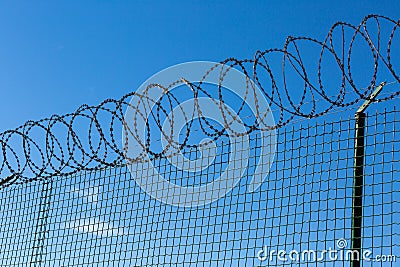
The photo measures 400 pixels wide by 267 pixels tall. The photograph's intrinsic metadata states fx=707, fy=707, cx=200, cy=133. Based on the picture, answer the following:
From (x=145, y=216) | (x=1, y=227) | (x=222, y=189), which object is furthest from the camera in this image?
(x=1, y=227)

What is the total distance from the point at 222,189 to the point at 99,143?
1.70 metres

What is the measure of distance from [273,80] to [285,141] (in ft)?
2.35

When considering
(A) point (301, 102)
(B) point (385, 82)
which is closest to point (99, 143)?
(A) point (301, 102)

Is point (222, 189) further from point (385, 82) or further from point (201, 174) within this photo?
point (385, 82)

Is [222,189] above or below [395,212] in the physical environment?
above

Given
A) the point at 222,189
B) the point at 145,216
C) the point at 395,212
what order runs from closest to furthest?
the point at 395,212
the point at 222,189
the point at 145,216

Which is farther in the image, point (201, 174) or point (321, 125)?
point (201, 174)

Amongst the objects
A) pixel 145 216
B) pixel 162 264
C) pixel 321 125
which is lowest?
pixel 162 264

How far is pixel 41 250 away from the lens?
9.45 m

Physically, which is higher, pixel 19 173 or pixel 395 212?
pixel 19 173

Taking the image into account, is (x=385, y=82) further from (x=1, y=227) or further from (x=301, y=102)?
(x=1, y=227)

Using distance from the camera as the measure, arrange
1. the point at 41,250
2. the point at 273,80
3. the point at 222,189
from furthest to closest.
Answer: the point at 41,250 → the point at 222,189 → the point at 273,80

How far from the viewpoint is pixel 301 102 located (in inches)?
268

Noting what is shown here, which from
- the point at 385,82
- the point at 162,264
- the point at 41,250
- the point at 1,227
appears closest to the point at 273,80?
the point at 385,82
